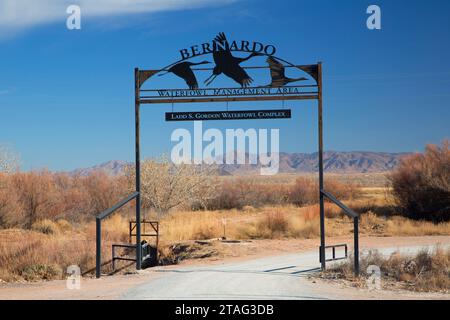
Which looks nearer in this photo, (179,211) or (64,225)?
(64,225)

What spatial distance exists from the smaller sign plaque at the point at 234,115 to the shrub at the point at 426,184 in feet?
56.7

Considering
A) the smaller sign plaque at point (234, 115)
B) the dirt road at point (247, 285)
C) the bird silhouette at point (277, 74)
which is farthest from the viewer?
the bird silhouette at point (277, 74)

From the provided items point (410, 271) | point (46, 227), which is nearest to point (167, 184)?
point (46, 227)

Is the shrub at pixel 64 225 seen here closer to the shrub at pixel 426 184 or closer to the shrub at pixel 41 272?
the shrub at pixel 41 272

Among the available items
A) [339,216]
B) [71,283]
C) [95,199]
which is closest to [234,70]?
[71,283]

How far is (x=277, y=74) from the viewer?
1284 centimetres

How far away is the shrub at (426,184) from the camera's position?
26903mm

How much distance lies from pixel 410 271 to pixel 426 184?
16659 millimetres

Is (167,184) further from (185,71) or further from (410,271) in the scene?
(410,271)

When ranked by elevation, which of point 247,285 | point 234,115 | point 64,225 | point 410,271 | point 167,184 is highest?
point 234,115

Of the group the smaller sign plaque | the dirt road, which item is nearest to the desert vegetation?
the dirt road

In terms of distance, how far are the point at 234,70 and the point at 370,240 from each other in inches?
409

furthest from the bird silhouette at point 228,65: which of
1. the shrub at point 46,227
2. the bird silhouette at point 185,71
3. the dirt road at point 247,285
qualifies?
the shrub at point 46,227
